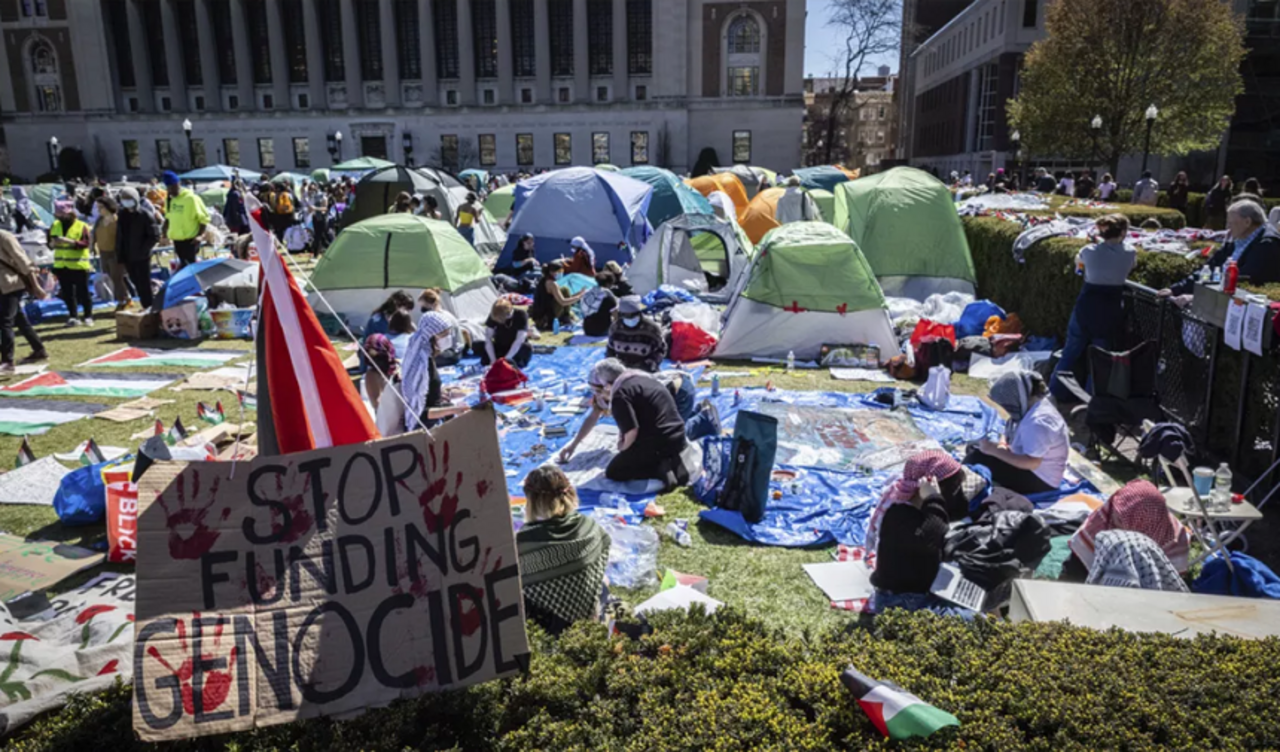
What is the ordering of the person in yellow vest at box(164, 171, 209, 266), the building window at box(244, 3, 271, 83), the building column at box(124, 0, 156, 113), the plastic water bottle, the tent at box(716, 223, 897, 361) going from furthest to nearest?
1. the building window at box(244, 3, 271, 83)
2. the building column at box(124, 0, 156, 113)
3. the person in yellow vest at box(164, 171, 209, 266)
4. the tent at box(716, 223, 897, 361)
5. the plastic water bottle

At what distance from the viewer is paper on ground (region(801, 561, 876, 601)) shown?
5000 mm

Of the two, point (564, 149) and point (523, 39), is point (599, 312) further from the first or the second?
point (523, 39)

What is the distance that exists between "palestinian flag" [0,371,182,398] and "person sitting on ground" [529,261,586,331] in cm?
467

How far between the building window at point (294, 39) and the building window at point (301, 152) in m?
4.14

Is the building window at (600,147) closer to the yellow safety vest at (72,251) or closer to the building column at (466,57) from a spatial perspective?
the building column at (466,57)

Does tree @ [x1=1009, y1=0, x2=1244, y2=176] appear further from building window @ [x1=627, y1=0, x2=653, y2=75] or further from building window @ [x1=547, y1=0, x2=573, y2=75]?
building window @ [x1=547, y1=0, x2=573, y2=75]

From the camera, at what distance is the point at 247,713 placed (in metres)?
2.80

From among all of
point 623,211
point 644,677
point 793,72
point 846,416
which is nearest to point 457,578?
point 644,677

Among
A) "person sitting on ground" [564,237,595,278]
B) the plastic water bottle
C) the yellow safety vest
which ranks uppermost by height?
the yellow safety vest

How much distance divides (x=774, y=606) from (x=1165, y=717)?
2.37m

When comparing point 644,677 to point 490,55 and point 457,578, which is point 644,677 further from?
point 490,55

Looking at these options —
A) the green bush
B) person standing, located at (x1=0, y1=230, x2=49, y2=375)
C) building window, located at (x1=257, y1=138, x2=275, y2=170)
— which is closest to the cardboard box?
person standing, located at (x1=0, y1=230, x2=49, y2=375)

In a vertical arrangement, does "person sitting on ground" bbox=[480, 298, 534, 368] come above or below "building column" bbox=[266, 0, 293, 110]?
below

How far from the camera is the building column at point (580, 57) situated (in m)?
53.6
